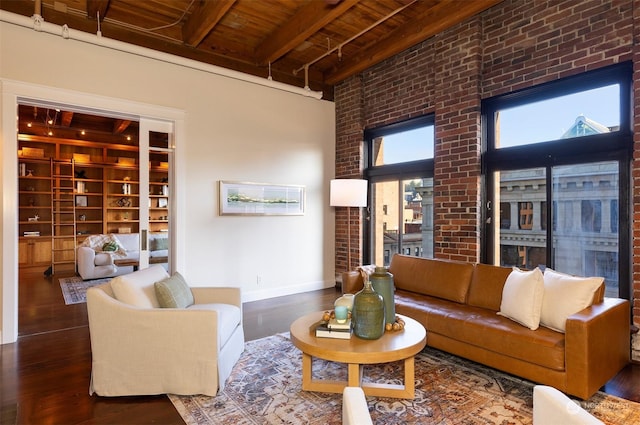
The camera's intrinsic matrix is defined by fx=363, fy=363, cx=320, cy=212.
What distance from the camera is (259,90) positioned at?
532cm

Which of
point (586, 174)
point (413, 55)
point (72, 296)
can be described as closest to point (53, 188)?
point (72, 296)

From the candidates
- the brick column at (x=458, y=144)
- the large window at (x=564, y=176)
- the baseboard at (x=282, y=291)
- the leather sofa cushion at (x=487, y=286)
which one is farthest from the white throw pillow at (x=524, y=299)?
the baseboard at (x=282, y=291)

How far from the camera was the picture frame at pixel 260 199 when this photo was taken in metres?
4.98

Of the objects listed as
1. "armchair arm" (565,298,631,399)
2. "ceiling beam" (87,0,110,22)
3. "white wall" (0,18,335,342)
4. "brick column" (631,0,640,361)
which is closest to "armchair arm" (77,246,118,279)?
"white wall" (0,18,335,342)

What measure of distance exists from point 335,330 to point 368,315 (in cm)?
26

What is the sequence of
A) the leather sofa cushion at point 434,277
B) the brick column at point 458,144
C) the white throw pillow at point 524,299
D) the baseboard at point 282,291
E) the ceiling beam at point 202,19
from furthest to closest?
the baseboard at point 282,291, the brick column at point 458,144, the ceiling beam at point 202,19, the leather sofa cushion at point 434,277, the white throw pillow at point 524,299

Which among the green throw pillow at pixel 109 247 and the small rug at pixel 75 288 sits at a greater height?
the green throw pillow at pixel 109 247

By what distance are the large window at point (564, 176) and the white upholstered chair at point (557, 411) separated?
278cm

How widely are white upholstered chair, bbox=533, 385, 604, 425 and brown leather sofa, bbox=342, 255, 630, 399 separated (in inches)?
54.5

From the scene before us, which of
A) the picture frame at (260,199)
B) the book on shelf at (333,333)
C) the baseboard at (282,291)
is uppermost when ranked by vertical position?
the picture frame at (260,199)

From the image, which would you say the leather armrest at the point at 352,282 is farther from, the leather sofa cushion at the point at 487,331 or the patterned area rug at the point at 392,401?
the patterned area rug at the point at 392,401

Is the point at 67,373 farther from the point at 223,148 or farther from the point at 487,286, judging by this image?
→ the point at 487,286

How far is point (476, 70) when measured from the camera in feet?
13.6

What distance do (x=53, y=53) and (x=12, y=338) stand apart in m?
2.90
